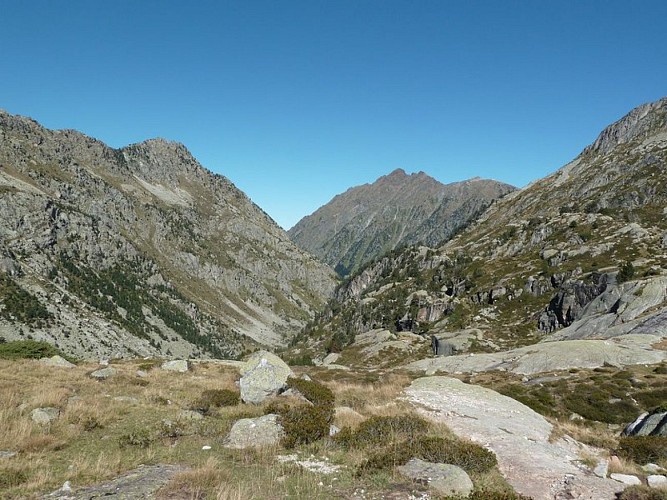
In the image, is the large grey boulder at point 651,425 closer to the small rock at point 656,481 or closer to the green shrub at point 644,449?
the green shrub at point 644,449

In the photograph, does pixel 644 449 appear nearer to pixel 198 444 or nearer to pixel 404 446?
pixel 404 446

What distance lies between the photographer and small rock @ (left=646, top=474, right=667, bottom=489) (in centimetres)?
1131

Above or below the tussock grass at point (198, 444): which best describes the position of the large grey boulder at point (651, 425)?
below

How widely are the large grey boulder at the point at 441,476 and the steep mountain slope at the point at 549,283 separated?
64609 millimetres

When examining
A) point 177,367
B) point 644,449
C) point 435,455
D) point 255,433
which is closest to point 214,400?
point 255,433

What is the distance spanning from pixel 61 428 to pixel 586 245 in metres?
148

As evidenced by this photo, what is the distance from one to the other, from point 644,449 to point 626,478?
6.31 metres

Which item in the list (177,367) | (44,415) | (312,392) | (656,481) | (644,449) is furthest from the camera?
(177,367)

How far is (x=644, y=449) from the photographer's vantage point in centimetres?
1647

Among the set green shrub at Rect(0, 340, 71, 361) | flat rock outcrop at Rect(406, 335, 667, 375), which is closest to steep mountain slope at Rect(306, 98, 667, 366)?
flat rock outcrop at Rect(406, 335, 667, 375)

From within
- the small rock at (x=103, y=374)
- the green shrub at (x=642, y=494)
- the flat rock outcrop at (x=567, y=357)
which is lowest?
the flat rock outcrop at (x=567, y=357)

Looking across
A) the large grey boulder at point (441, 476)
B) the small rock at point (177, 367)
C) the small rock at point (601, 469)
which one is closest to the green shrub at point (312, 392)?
the large grey boulder at point (441, 476)

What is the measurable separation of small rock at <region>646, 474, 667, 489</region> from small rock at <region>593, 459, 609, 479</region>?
3.36ft

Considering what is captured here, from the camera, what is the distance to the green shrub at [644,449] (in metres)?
15.9
